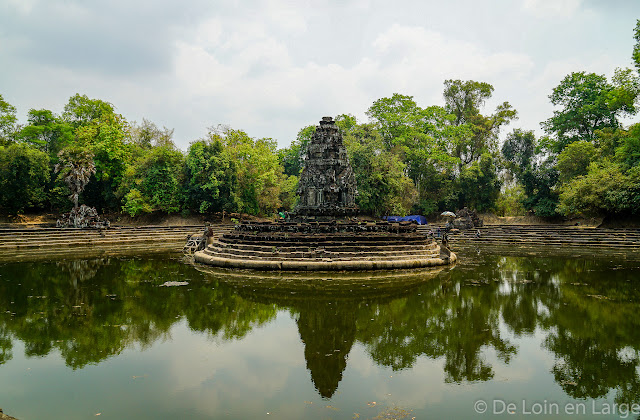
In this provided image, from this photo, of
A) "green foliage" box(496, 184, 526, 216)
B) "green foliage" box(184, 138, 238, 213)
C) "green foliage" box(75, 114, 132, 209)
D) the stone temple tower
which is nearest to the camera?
the stone temple tower

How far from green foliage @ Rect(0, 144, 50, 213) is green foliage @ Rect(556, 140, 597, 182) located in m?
48.2

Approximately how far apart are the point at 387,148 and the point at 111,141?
30525mm

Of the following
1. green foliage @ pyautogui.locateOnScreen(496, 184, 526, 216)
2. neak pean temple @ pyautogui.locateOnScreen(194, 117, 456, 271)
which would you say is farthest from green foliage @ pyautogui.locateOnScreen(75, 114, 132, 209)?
green foliage @ pyautogui.locateOnScreen(496, 184, 526, 216)

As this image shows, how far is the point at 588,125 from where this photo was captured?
134ft

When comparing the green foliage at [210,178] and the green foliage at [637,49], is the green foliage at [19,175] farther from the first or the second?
the green foliage at [637,49]

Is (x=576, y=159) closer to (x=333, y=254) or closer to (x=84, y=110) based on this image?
(x=333, y=254)

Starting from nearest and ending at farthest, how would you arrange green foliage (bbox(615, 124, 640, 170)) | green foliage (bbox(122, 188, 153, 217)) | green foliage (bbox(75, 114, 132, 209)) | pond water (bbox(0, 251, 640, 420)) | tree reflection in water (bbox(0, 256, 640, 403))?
pond water (bbox(0, 251, 640, 420)) → tree reflection in water (bbox(0, 256, 640, 403)) → green foliage (bbox(615, 124, 640, 170)) → green foliage (bbox(122, 188, 153, 217)) → green foliage (bbox(75, 114, 132, 209))

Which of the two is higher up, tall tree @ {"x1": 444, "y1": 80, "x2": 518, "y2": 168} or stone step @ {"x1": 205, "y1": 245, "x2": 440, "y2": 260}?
tall tree @ {"x1": 444, "y1": 80, "x2": 518, "y2": 168}

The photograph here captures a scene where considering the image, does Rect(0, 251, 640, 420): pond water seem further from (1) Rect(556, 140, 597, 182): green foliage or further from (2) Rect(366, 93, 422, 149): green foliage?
(2) Rect(366, 93, 422, 149): green foliage

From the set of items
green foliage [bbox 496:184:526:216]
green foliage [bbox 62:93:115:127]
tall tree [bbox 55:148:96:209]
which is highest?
green foliage [bbox 62:93:115:127]

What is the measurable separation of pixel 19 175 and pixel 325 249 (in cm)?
3220

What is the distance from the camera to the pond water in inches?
190

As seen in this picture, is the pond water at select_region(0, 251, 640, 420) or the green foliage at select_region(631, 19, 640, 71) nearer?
the pond water at select_region(0, 251, 640, 420)

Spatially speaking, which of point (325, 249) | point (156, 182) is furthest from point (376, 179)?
point (325, 249)
